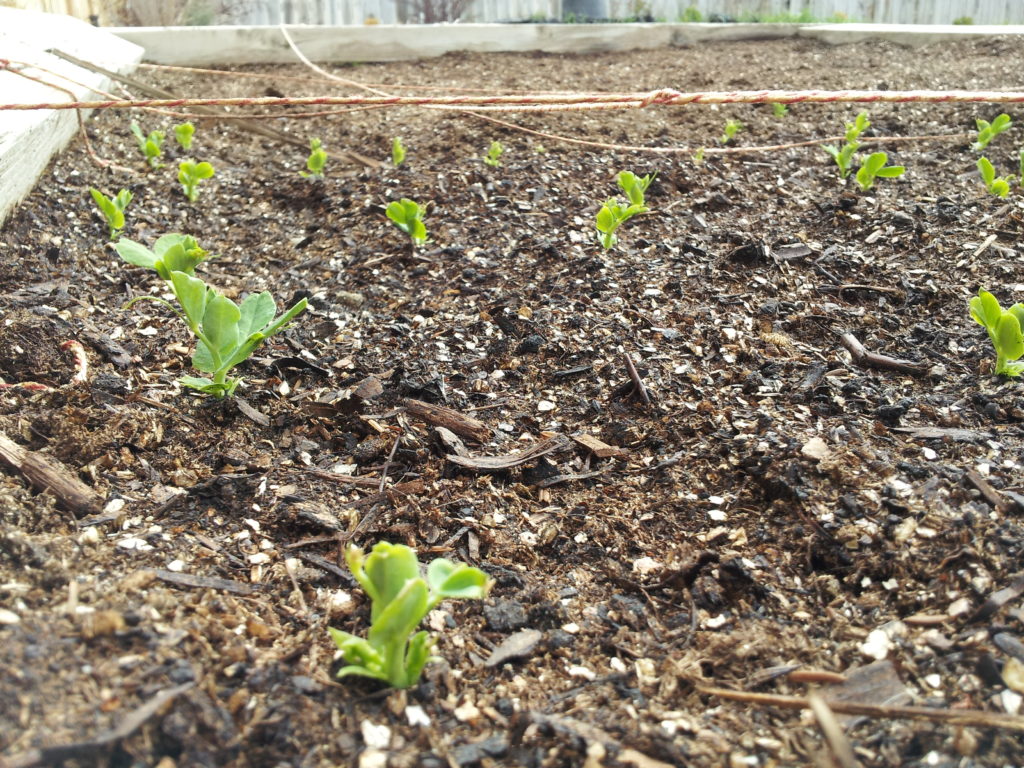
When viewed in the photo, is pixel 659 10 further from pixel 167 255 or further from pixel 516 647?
pixel 516 647

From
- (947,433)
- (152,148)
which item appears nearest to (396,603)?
(947,433)

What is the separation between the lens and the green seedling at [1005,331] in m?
1.64

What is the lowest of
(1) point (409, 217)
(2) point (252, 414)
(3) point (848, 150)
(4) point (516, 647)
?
(4) point (516, 647)

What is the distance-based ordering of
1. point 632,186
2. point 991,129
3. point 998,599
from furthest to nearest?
point 991,129, point 632,186, point 998,599

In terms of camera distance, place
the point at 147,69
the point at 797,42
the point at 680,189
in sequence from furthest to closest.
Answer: the point at 797,42 → the point at 147,69 → the point at 680,189

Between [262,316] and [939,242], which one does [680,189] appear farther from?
[262,316]

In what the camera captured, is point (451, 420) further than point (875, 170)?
No

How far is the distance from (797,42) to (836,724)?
206 inches

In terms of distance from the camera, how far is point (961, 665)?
3.65 ft

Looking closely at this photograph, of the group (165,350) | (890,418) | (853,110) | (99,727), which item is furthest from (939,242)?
(99,727)

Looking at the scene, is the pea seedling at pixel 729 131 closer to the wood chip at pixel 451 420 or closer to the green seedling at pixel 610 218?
the green seedling at pixel 610 218

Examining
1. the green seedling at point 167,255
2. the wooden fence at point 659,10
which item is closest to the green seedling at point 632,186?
the green seedling at point 167,255

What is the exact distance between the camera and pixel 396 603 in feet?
3.27

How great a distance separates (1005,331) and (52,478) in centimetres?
190
